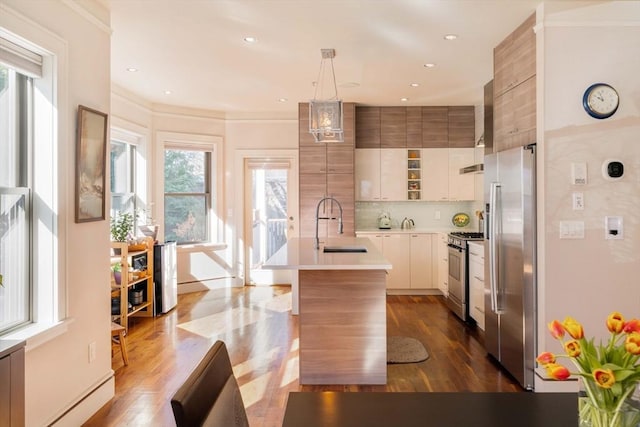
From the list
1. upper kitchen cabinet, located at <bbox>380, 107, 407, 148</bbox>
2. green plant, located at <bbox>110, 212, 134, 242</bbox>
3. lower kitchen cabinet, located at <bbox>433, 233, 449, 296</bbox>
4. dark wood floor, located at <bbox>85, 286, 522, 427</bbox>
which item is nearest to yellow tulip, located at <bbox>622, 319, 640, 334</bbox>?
dark wood floor, located at <bbox>85, 286, 522, 427</bbox>

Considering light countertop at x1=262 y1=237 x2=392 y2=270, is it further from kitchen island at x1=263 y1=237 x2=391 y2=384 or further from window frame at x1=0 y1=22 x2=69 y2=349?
window frame at x1=0 y1=22 x2=69 y2=349

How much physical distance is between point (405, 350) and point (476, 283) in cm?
123

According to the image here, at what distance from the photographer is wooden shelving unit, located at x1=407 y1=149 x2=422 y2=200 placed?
250 inches

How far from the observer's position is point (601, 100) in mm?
2928

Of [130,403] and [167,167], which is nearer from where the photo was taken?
[130,403]

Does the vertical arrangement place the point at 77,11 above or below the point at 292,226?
above

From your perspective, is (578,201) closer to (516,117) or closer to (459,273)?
(516,117)

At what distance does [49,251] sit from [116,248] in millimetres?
2125

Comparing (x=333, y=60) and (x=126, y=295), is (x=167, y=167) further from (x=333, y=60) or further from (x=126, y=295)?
(x=333, y=60)

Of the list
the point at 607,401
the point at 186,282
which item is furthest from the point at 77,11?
the point at 186,282

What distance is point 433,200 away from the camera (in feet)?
20.9

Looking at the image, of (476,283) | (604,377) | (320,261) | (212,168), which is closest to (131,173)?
(212,168)

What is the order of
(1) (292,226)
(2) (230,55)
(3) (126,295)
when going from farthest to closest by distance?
1. (1) (292,226)
2. (3) (126,295)
3. (2) (230,55)

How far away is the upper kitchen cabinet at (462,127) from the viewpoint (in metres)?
6.31
